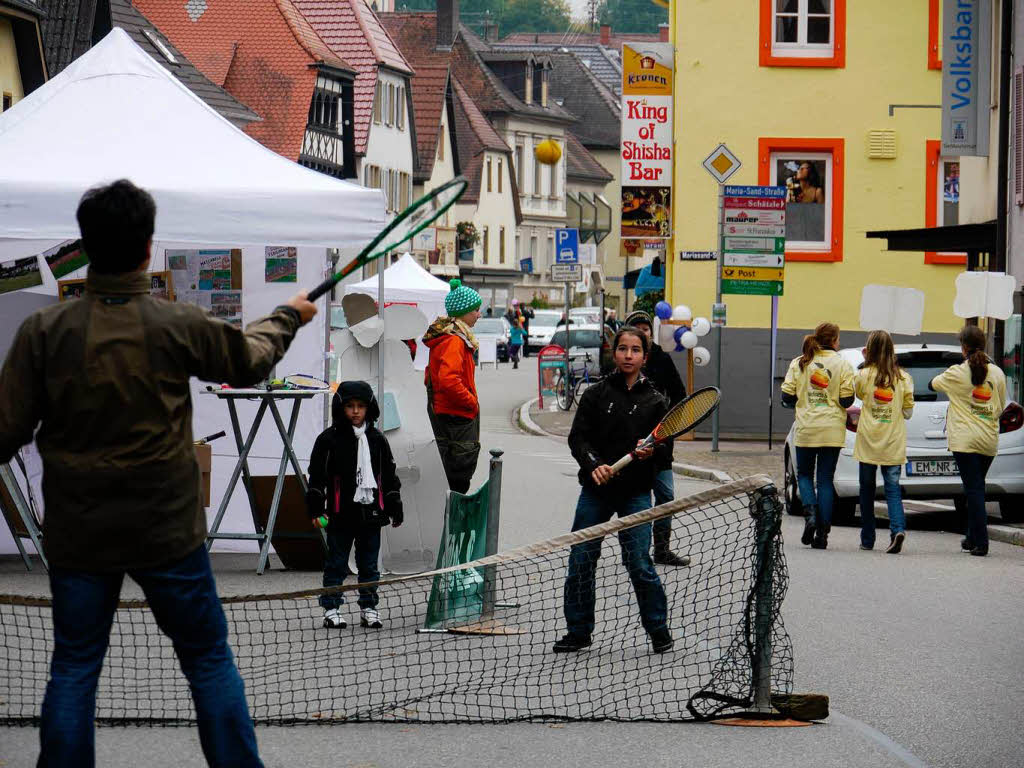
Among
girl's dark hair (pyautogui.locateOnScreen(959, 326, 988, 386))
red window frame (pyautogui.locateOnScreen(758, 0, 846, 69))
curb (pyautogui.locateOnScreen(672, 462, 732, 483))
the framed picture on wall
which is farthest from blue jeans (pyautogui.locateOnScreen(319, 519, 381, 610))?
red window frame (pyautogui.locateOnScreen(758, 0, 846, 69))

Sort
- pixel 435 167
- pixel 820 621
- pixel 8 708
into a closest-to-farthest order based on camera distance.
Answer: pixel 8 708, pixel 820 621, pixel 435 167

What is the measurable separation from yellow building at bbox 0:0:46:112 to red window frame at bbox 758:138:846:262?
12.0m

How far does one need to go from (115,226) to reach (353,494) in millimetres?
4873

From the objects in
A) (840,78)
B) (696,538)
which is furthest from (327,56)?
(696,538)

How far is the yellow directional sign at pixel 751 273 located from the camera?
23.1 metres

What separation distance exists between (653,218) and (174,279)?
53.1 feet

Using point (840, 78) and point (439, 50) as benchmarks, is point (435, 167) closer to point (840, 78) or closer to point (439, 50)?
point (439, 50)

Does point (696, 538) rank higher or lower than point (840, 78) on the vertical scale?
lower

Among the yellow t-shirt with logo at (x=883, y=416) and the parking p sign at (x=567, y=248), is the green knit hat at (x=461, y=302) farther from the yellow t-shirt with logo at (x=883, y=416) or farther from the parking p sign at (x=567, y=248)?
the parking p sign at (x=567, y=248)

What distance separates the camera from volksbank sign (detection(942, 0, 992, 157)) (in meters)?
20.9

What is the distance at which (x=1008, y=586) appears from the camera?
12.2m

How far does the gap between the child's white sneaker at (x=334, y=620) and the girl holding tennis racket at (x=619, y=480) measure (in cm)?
133

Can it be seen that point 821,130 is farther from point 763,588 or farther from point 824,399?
point 763,588

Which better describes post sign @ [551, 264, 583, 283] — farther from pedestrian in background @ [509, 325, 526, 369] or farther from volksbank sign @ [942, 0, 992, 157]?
pedestrian in background @ [509, 325, 526, 369]
